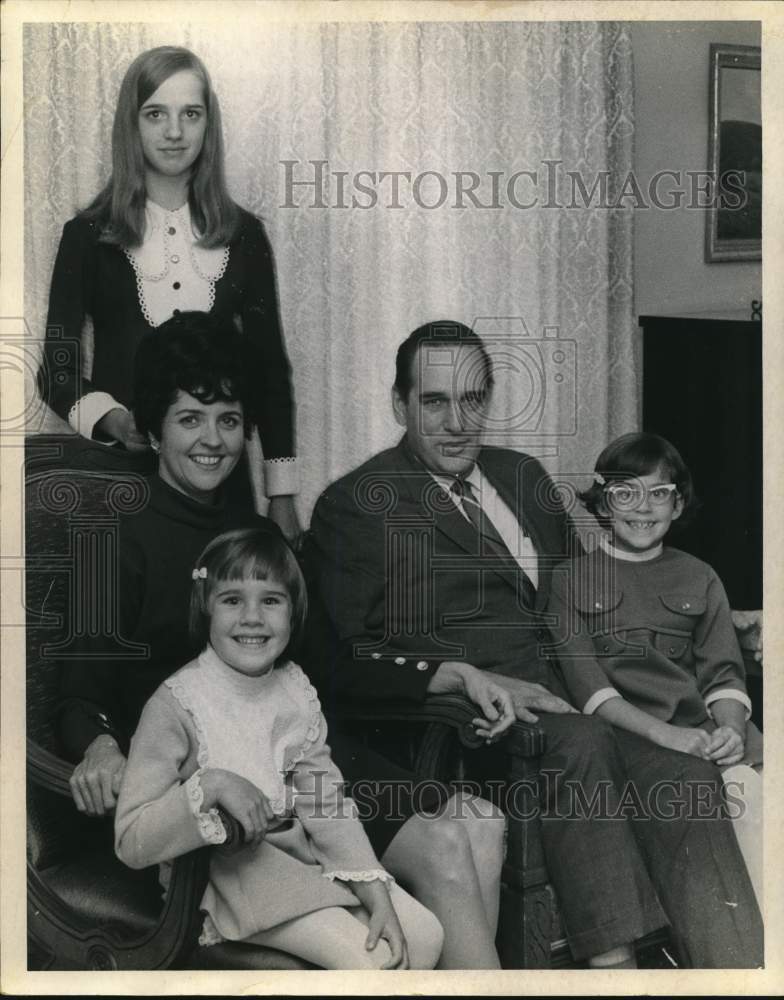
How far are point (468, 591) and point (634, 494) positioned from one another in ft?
1.51

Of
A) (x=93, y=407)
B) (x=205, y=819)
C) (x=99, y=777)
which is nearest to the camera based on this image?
(x=205, y=819)

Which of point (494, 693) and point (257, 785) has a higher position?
point (494, 693)

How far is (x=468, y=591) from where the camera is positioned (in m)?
2.71

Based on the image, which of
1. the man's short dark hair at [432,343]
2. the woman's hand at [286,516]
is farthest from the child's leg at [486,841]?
the man's short dark hair at [432,343]

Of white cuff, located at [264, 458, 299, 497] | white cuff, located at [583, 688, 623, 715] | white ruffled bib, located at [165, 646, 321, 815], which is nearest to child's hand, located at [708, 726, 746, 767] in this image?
white cuff, located at [583, 688, 623, 715]

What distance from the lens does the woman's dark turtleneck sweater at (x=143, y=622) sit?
104 inches

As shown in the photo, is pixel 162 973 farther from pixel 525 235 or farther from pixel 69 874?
pixel 525 235

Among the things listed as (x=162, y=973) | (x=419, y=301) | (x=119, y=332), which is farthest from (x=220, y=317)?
(x=162, y=973)

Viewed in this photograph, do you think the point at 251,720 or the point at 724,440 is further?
the point at 724,440

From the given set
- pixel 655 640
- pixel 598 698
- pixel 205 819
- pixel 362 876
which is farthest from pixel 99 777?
pixel 655 640

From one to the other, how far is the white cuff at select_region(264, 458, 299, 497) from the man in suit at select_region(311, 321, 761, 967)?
87 millimetres

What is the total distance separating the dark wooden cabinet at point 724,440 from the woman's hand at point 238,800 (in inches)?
45.1

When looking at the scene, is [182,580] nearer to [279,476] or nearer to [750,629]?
[279,476]

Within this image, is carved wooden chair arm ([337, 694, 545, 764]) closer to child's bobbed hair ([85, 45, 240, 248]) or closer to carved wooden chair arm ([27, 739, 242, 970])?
carved wooden chair arm ([27, 739, 242, 970])
